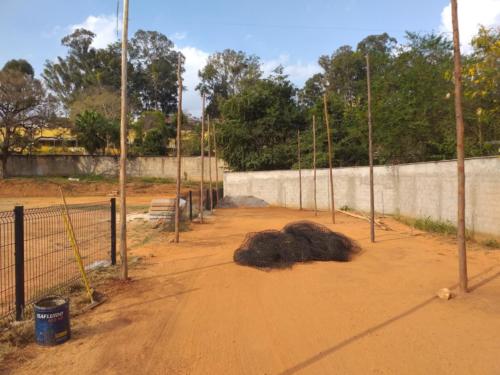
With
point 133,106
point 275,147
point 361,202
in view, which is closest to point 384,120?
point 361,202

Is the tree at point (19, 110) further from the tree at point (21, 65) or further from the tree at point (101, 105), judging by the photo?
the tree at point (21, 65)

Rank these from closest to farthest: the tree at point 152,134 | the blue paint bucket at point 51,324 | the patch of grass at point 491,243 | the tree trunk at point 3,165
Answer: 1. the blue paint bucket at point 51,324
2. the patch of grass at point 491,243
3. the tree trunk at point 3,165
4. the tree at point 152,134

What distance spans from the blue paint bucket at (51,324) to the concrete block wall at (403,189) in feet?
32.6

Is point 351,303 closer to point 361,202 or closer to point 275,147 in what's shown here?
point 361,202

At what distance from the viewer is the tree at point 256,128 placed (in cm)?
3199

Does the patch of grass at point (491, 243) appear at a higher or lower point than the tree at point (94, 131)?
lower

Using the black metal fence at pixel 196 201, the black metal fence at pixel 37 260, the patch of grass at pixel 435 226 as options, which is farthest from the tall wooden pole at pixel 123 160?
the black metal fence at pixel 196 201

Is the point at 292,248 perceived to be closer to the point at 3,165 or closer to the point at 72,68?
the point at 3,165

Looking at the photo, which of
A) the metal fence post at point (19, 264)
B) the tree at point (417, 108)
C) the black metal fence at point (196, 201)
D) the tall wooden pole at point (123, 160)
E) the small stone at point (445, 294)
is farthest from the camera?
the tree at point (417, 108)

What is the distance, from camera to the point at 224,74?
5250 cm

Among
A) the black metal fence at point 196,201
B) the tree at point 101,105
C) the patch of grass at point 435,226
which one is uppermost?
the tree at point 101,105

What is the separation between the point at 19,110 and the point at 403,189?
1287 inches

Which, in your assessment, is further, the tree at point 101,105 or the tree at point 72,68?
the tree at point 72,68

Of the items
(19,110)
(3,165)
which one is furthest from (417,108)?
(3,165)
